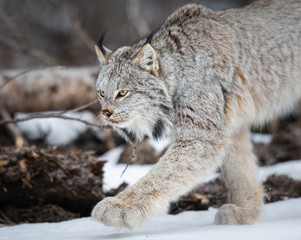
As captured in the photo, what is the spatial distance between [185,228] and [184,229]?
82 millimetres

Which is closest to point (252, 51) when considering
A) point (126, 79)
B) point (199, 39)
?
point (199, 39)

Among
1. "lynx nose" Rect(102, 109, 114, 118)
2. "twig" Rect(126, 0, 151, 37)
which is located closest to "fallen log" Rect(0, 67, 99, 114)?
"twig" Rect(126, 0, 151, 37)

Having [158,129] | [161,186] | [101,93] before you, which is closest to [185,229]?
[161,186]

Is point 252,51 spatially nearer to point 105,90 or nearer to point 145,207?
point 105,90

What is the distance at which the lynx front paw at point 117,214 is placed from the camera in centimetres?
314

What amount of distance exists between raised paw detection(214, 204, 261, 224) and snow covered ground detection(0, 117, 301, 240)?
91 mm

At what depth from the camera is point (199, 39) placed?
4000mm

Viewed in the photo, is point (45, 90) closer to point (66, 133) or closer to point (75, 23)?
point (66, 133)

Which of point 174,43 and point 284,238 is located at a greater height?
point 174,43

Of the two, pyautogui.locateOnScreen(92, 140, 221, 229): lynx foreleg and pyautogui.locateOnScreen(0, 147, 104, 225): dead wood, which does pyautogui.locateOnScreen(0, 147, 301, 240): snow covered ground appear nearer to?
pyautogui.locateOnScreen(92, 140, 221, 229): lynx foreleg

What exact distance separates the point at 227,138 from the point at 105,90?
1.19 m

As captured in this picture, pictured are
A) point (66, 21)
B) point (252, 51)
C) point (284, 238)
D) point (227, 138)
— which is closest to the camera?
point (284, 238)

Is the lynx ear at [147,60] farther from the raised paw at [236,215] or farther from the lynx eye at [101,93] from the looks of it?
the raised paw at [236,215]

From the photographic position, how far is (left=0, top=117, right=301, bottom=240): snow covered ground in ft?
9.32
